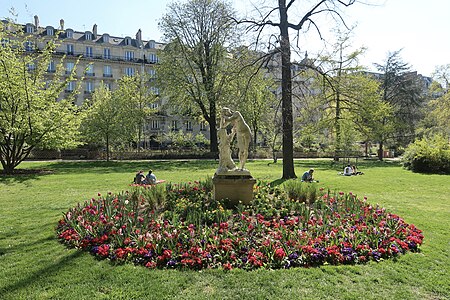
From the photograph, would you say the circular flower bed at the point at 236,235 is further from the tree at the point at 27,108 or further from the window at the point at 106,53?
the window at the point at 106,53

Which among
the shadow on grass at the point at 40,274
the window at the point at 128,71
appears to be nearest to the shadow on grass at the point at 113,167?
the shadow on grass at the point at 40,274

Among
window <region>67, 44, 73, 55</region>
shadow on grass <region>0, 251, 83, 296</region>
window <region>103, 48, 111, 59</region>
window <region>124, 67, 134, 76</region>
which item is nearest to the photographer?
shadow on grass <region>0, 251, 83, 296</region>

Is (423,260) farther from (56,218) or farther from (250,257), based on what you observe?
(56,218)

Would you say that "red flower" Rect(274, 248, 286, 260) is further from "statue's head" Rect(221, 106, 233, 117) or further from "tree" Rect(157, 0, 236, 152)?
"tree" Rect(157, 0, 236, 152)

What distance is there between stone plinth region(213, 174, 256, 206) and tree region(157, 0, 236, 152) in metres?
23.0

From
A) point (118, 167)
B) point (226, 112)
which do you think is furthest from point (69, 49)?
point (226, 112)

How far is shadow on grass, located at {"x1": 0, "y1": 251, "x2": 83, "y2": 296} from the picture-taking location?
448 cm

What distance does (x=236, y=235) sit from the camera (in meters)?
6.18

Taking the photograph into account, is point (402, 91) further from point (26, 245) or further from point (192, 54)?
point (26, 245)

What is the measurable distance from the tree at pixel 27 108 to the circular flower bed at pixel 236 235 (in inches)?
523

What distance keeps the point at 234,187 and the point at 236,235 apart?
2.48 metres

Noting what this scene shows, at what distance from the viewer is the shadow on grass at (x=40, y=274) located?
448 centimetres

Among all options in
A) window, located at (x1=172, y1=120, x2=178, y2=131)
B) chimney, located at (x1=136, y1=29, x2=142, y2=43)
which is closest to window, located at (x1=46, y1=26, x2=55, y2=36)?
chimney, located at (x1=136, y1=29, x2=142, y2=43)

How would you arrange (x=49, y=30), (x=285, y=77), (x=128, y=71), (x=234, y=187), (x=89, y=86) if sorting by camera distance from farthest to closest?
(x=128, y=71) → (x=89, y=86) → (x=49, y=30) → (x=285, y=77) → (x=234, y=187)
